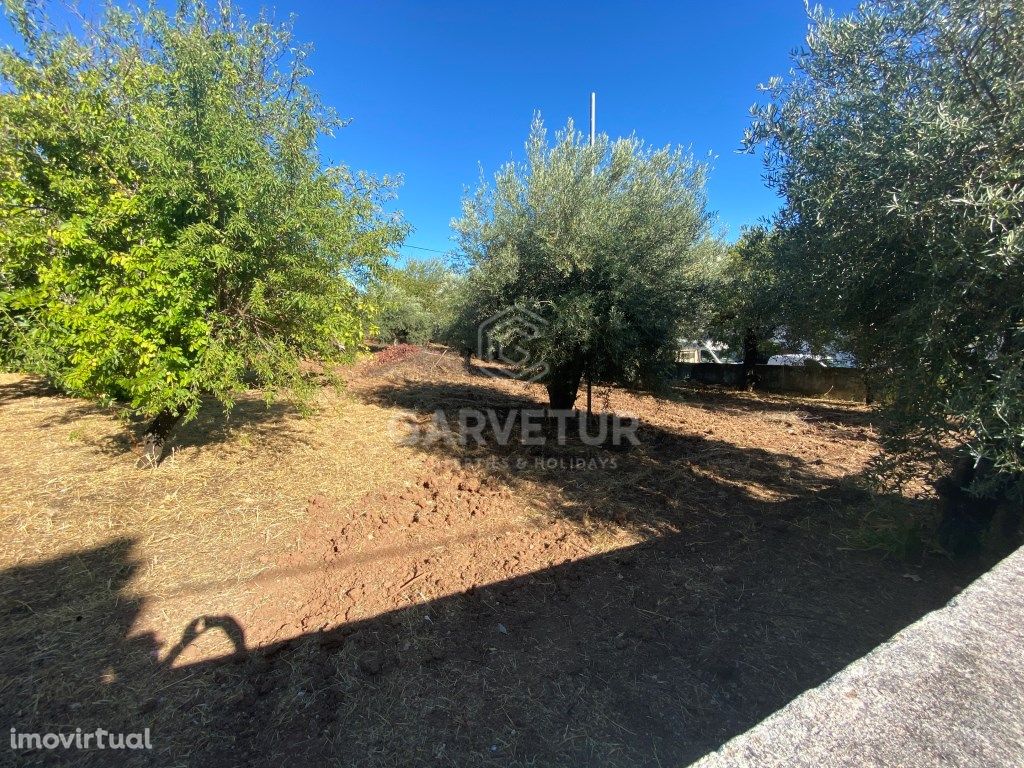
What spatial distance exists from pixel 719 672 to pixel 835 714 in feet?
5.74

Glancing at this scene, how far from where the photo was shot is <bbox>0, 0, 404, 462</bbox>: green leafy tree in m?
3.49

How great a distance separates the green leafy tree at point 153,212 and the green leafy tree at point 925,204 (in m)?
4.25

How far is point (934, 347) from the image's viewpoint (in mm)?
2670

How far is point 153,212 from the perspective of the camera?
3605mm

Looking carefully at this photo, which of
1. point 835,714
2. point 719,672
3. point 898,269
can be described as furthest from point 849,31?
point 719,672
